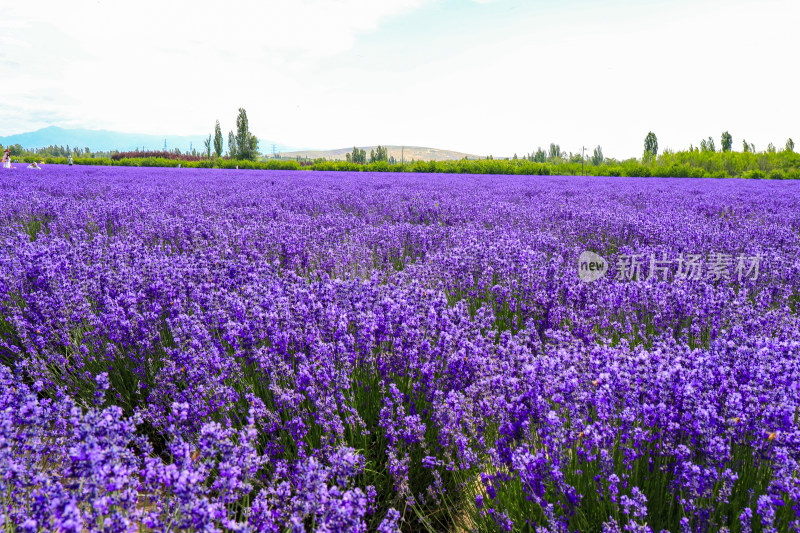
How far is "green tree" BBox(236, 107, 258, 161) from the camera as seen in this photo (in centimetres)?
4756

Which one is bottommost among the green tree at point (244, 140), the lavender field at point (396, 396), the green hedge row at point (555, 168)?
the lavender field at point (396, 396)

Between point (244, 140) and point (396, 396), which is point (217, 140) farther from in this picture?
point (396, 396)

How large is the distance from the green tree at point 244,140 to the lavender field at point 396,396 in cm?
4703

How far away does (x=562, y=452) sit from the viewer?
1.40 metres

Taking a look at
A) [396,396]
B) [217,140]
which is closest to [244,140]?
[217,140]

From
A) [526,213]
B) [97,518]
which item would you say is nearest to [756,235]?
[526,213]

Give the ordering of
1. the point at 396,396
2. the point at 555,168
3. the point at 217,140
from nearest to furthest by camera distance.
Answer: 1. the point at 396,396
2. the point at 555,168
3. the point at 217,140

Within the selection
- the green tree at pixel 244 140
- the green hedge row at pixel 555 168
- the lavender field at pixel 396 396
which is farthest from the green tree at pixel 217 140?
the lavender field at pixel 396 396

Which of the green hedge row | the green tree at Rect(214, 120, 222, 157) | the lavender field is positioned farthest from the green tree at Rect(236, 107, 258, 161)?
the lavender field

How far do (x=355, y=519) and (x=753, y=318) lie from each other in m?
2.61

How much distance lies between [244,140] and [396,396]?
5309cm

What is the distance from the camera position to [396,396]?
1752 millimetres

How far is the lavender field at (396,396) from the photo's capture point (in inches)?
45.9

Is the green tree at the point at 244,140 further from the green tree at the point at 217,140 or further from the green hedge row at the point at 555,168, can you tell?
the green tree at the point at 217,140
